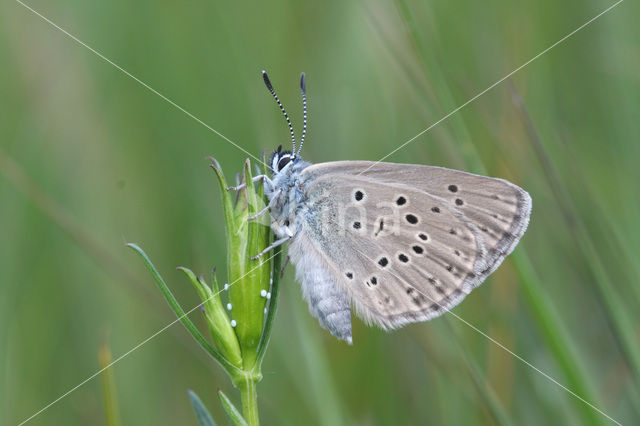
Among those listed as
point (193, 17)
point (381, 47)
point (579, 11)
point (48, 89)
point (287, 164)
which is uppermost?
point (193, 17)

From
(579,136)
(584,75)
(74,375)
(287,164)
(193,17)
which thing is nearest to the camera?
(287,164)

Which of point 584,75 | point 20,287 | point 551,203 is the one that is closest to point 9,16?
point 20,287

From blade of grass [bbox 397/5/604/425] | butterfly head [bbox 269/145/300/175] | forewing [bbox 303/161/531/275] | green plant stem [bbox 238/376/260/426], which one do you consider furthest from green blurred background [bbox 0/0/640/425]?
green plant stem [bbox 238/376/260/426]

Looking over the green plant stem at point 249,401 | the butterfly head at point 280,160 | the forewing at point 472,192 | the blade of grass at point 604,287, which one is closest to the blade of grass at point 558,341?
the blade of grass at point 604,287

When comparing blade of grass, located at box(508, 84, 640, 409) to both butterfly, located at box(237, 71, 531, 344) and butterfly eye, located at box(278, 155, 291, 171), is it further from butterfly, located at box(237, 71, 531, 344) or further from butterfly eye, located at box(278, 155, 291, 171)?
butterfly eye, located at box(278, 155, 291, 171)

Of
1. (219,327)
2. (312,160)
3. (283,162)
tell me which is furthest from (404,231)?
(219,327)

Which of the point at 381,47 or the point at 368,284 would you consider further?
the point at 381,47

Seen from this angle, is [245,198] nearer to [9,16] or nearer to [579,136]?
[579,136]

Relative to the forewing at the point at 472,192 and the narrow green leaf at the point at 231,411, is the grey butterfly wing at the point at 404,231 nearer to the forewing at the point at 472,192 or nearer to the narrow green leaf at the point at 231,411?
the forewing at the point at 472,192
